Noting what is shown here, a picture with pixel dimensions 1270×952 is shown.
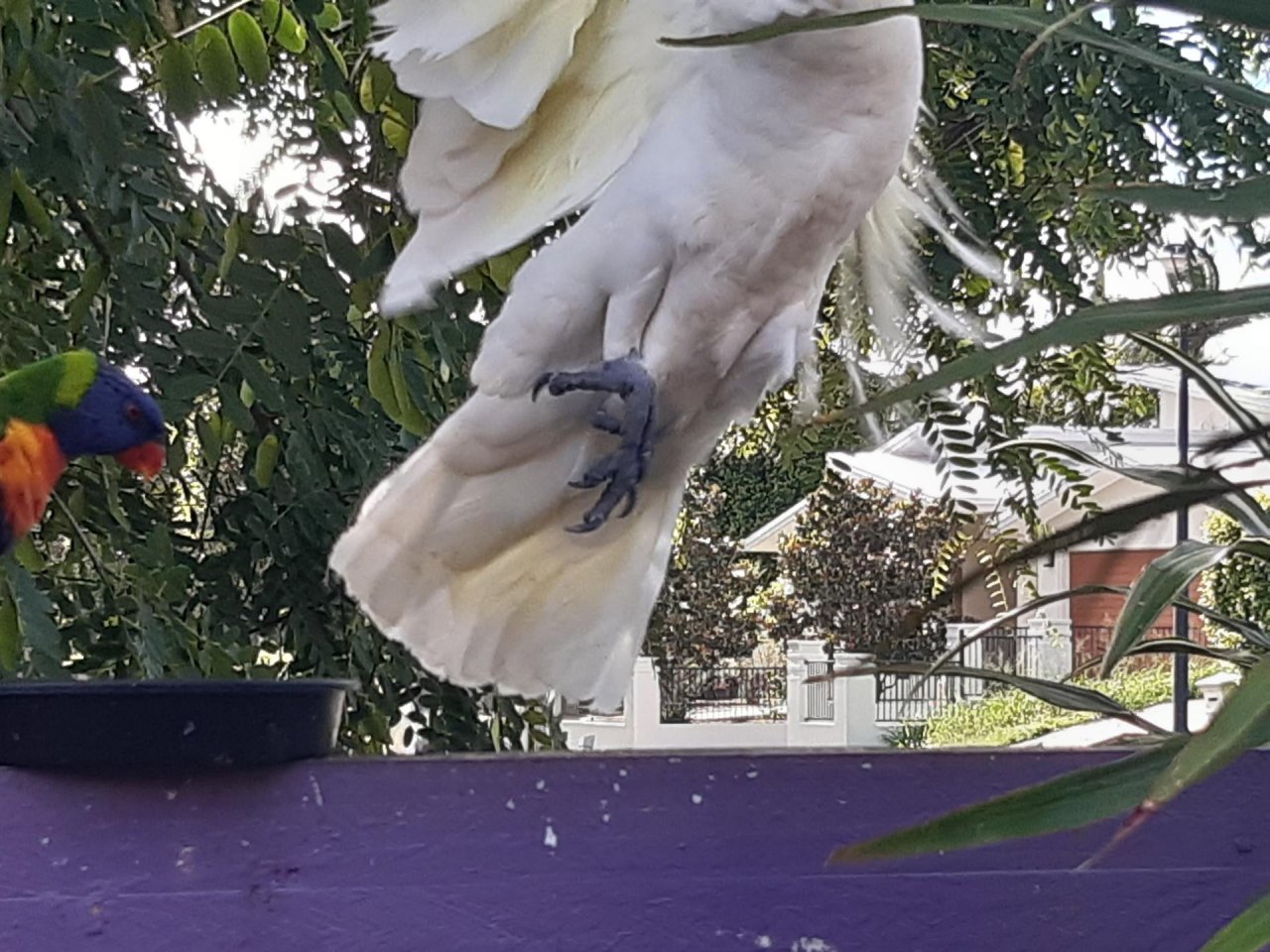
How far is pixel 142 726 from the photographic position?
60 centimetres

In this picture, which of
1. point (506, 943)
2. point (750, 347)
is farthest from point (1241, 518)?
point (506, 943)

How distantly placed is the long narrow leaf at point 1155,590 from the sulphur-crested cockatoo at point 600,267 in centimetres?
30

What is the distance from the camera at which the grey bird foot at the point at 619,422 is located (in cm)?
76

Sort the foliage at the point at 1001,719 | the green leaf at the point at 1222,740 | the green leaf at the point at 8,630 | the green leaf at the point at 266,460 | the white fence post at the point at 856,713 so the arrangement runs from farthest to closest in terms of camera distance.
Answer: the white fence post at the point at 856,713 → the foliage at the point at 1001,719 → the green leaf at the point at 266,460 → the green leaf at the point at 8,630 → the green leaf at the point at 1222,740

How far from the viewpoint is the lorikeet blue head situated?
957 mm

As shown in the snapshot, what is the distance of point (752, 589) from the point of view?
6297mm

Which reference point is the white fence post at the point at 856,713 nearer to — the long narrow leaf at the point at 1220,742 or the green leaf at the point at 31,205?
the green leaf at the point at 31,205

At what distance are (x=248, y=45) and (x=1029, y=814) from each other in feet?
2.45

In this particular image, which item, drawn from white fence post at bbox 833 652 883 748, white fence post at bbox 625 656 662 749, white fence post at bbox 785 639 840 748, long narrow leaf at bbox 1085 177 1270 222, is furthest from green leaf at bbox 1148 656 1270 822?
white fence post at bbox 625 656 662 749

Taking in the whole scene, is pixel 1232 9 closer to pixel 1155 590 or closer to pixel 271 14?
pixel 1155 590

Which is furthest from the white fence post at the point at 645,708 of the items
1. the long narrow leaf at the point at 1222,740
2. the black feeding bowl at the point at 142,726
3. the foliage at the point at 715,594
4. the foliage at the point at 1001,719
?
the long narrow leaf at the point at 1222,740

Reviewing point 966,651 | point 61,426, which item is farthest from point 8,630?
point 966,651

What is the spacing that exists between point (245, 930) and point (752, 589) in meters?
5.75

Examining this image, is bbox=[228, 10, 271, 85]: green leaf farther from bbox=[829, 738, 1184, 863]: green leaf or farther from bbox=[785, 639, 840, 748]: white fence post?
bbox=[785, 639, 840, 748]: white fence post
